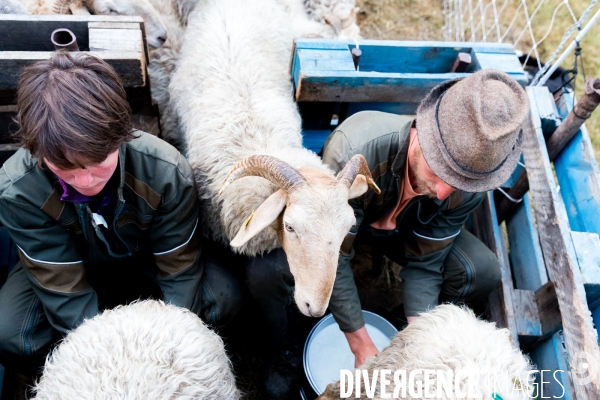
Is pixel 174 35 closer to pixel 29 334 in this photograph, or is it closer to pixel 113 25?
pixel 113 25

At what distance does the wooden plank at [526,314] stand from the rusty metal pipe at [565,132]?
73cm

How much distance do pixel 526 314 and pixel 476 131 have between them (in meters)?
1.36

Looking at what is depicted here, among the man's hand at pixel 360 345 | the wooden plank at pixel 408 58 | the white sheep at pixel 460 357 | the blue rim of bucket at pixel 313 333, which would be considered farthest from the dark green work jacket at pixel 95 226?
the wooden plank at pixel 408 58

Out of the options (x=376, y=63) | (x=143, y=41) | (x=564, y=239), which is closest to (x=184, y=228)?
(x=143, y=41)

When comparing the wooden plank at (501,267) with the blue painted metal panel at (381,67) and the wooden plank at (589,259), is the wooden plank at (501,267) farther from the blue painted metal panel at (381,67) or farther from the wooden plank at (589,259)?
the blue painted metal panel at (381,67)

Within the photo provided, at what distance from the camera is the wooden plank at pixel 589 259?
2.27m

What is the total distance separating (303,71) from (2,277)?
2.23 m

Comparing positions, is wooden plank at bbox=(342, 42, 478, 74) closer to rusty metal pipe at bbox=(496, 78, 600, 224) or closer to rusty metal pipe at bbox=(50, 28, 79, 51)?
rusty metal pipe at bbox=(496, 78, 600, 224)

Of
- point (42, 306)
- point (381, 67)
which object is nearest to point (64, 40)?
point (42, 306)

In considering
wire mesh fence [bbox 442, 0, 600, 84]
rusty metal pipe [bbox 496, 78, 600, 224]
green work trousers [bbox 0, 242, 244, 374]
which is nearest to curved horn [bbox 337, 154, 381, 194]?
green work trousers [bbox 0, 242, 244, 374]

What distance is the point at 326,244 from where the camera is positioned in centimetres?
196

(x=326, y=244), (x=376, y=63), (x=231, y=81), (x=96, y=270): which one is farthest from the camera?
(x=376, y=63)

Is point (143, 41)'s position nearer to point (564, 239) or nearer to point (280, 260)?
point (280, 260)

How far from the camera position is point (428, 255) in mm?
2787
